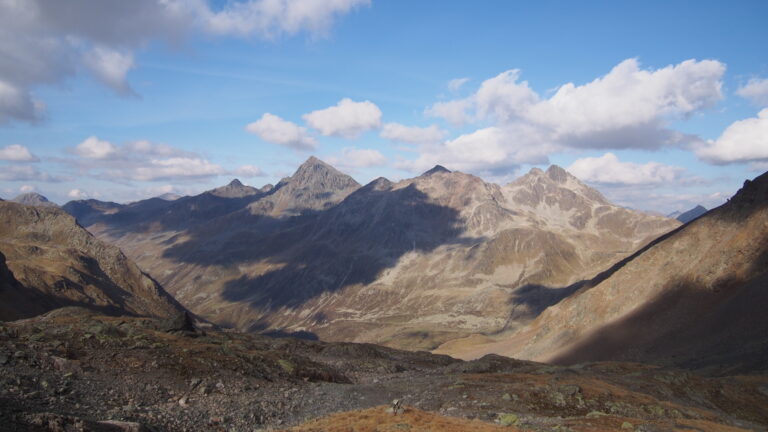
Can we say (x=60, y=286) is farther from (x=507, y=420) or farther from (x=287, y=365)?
(x=507, y=420)

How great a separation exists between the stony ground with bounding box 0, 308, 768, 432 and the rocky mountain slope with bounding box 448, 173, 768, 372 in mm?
45191

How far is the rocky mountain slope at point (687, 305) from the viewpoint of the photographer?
91250 millimetres

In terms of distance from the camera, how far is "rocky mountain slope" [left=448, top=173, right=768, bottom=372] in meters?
91.2

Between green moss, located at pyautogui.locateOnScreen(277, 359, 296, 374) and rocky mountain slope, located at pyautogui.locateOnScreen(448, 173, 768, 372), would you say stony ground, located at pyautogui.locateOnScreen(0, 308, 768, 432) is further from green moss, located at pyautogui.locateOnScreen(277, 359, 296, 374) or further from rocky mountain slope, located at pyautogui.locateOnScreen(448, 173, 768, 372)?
rocky mountain slope, located at pyautogui.locateOnScreen(448, 173, 768, 372)

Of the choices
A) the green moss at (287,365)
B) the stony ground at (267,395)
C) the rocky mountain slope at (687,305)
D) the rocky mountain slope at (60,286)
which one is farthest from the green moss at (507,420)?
the rocky mountain slope at (60,286)

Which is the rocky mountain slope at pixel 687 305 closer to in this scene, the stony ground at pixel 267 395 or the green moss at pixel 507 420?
the stony ground at pixel 267 395

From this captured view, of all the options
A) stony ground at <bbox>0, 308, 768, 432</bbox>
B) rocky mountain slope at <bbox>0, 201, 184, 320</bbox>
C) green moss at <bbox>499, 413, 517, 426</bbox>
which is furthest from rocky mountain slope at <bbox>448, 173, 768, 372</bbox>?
rocky mountain slope at <bbox>0, 201, 184, 320</bbox>

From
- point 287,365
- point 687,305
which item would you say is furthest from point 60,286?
point 687,305

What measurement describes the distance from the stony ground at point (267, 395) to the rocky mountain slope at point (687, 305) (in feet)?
148

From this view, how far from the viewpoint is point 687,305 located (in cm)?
11144

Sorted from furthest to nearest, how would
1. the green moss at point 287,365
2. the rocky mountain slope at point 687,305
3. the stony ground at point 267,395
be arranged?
the rocky mountain slope at point 687,305 < the green moss at point 287,365 < the stony ground at point 267,395

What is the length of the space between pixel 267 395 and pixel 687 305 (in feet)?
370

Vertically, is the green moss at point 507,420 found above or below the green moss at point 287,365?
below

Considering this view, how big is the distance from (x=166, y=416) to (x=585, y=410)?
30236mm
